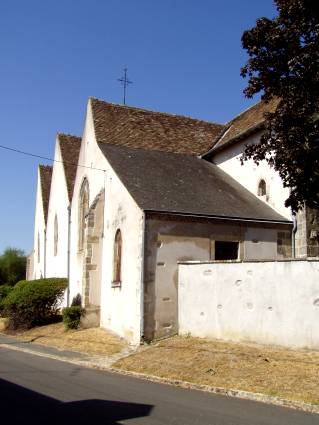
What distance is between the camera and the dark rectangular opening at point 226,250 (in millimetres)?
18250

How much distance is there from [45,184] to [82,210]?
12.3 meters

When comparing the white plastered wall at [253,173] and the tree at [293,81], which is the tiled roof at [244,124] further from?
the tree at [293,81]

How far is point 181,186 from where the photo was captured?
1994cm

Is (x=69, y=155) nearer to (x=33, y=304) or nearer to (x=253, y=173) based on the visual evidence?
(x=33, y=304)

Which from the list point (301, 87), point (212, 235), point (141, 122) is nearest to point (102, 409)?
point (301, 87)

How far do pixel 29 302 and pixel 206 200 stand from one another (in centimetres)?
885

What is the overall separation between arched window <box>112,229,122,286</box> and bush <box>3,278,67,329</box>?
16.6ft

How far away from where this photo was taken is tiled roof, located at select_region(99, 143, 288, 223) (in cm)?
1803

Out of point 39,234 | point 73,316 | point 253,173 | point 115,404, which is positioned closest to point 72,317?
point 73,316

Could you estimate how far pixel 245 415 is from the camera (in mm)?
8516

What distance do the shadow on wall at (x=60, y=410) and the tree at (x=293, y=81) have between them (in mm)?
6229

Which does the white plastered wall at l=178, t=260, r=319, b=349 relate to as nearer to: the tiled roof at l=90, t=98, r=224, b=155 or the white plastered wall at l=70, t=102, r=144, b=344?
the white plastered wall at l=70, t=102, r=144, b=344

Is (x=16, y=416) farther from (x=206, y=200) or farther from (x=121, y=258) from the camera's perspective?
(x=206, y=200)

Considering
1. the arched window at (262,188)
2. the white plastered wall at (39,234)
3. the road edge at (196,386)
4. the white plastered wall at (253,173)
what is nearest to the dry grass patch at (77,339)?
the road edge at (196,386)
